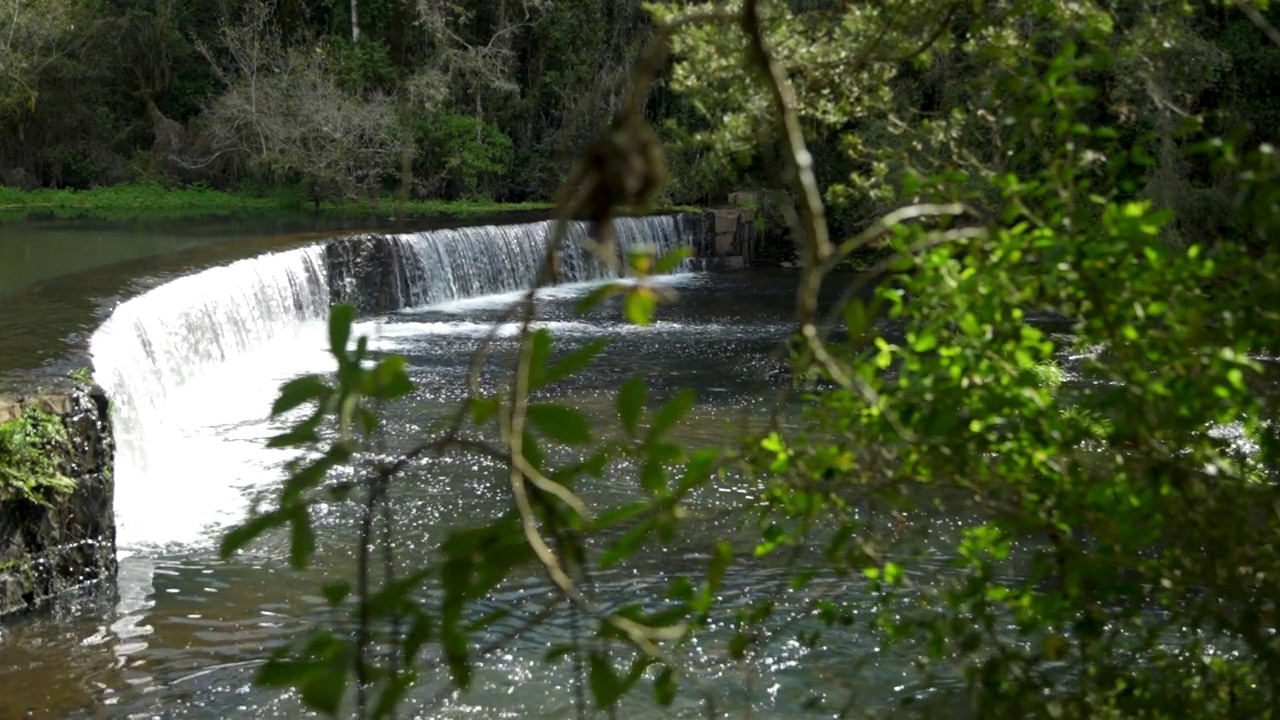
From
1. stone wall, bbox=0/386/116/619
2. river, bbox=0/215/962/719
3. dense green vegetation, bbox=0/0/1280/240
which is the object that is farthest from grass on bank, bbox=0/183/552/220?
stone wall, bbox=0/386/116/619

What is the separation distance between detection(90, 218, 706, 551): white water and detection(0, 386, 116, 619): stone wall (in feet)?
2.22

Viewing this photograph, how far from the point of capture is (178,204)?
1019 inches

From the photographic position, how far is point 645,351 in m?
13.4

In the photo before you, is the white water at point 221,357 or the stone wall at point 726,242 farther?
the stone wall at point 726,242

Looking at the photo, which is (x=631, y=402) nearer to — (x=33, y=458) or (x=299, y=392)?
(x=299, y=392)

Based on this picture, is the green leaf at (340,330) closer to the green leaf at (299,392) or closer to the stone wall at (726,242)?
the green leaf at (299,392)

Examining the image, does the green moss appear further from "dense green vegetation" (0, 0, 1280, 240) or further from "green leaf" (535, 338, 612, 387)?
"dense green vegetation" (0, 0, 1280, 240)

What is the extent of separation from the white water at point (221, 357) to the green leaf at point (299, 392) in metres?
6.34

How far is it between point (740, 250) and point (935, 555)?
48.7 ft

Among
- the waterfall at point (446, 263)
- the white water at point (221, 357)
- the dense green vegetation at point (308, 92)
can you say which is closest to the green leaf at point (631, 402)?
the white water at point (221, 357)

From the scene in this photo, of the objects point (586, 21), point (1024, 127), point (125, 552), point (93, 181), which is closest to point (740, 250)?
point (586, 21)

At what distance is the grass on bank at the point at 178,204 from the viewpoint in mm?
24297

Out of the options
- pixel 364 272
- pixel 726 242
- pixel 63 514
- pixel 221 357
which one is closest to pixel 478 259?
pixel 364 272

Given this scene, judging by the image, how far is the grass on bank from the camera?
24.3 metres
